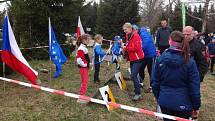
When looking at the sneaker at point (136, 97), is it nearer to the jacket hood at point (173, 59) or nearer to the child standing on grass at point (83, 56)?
the child standing on grass at point (83, 56)

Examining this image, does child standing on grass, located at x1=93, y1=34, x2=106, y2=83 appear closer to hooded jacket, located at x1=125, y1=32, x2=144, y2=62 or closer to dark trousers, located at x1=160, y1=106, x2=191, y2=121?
hooded jacket, located at x1=125, y1=32, x2=144, y2=62

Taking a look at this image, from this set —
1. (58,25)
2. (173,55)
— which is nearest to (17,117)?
(173,55)

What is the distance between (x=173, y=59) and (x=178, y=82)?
1.08 ft

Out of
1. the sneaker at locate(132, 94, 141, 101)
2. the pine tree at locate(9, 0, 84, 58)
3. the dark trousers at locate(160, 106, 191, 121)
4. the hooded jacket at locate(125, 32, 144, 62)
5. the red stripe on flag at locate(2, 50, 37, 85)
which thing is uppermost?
the pine tree at locate(9, 0, 84, 58)

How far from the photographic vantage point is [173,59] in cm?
439

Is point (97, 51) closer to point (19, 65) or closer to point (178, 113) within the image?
point (19, 65)

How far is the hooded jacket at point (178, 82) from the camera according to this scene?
441cm

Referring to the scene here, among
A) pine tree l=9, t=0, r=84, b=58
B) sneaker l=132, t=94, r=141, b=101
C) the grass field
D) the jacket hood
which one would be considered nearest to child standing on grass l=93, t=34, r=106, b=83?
the grass field

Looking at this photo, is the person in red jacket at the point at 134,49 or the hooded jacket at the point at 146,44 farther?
the hooded jacket at the point at 146,44

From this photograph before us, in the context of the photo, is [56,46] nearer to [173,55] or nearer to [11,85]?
[11,85]

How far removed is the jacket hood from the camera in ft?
14.4

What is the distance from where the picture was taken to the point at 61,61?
11258 mm

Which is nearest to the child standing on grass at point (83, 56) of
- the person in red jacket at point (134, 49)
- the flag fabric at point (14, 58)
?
the person in red jacket at point (134, 49)

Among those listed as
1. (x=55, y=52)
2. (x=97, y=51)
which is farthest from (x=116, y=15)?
(x=97, y=51)
